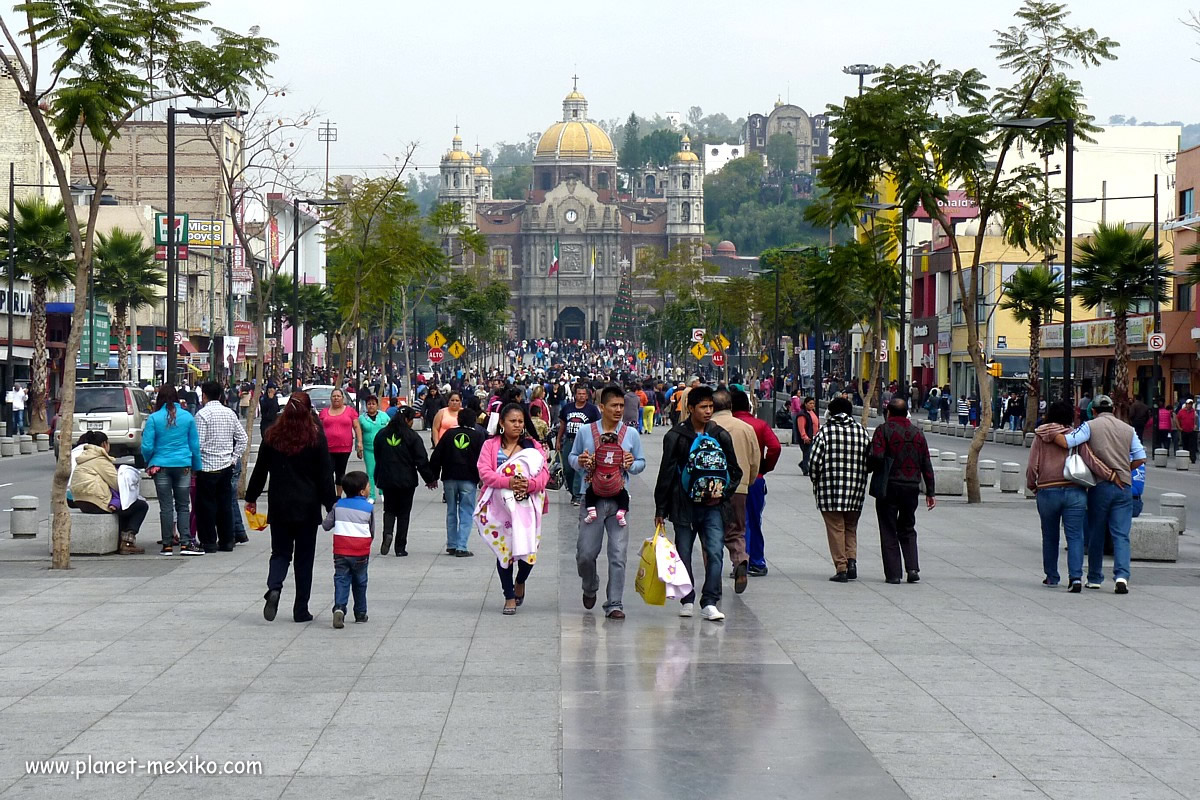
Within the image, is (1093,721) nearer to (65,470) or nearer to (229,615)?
(229,615)

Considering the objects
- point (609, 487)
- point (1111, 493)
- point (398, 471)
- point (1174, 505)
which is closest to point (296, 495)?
point (609, 487)

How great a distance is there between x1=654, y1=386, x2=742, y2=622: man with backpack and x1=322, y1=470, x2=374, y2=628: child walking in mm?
1977

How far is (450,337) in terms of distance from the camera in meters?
89.9

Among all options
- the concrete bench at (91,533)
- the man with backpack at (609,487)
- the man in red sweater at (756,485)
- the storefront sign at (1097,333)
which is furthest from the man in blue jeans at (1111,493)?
the storefront sign at (1097,333)

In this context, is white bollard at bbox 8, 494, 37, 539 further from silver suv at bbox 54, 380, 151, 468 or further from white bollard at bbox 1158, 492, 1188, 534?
silver suv at bbox 54, 380, 151, 468

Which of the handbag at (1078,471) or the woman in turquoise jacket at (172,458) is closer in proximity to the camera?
the handbag at (1078,471)

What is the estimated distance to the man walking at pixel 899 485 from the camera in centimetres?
1427

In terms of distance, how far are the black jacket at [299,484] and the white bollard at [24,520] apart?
713cm

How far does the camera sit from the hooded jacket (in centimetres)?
1384

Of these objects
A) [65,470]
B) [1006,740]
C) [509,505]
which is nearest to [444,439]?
[65,470]

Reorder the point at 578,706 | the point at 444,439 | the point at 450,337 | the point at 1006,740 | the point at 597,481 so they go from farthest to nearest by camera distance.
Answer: the point at 450,337, the point at 444,439, the point at 597,481, the point at 578,706, the point at 1006,740

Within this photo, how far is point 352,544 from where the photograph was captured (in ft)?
38.0

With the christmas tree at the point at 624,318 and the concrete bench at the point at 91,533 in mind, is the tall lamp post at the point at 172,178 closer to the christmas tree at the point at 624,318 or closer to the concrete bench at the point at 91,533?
the concrete bench at the point at 91,533

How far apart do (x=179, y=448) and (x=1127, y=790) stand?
11.0 meters
